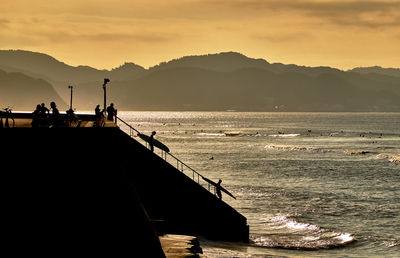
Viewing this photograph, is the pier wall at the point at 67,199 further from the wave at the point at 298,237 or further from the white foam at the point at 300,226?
the white foam at the point at 300,226

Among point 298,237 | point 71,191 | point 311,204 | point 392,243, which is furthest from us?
point 311,204

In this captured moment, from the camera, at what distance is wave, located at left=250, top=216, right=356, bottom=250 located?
37375 millimetres

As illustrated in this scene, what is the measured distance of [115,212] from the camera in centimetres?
2000

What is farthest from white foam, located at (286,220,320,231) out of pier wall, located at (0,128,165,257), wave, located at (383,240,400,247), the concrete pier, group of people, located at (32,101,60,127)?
pier wall, located at (0,128,165,257)

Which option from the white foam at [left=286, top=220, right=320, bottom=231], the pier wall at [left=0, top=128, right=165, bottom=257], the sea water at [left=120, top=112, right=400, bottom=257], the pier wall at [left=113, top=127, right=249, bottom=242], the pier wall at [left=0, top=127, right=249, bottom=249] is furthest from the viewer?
the white foam at [left=286, top=220, right=320, bottom=231]

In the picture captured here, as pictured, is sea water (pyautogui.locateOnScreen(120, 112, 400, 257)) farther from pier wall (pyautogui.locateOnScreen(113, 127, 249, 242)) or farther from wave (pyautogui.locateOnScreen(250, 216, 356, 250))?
pier wall (pyautogui.locateOnScreen(113, 127, 249, 242))

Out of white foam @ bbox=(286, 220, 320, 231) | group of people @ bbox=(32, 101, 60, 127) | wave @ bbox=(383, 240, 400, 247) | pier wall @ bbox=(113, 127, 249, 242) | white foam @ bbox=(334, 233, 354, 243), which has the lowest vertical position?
wave @ bbox=(383, 240, 400, 247)

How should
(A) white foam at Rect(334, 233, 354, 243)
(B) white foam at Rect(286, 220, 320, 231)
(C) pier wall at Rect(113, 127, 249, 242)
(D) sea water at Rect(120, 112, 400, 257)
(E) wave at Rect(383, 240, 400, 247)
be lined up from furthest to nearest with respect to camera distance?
(B) white foam at Rect(286, 220, 320, 231), (A) white foam at Rect(334, 233, 354, 243), (E) wave at Rect(383, 240, 400, 247), (D) sea water at Rect(120, 112, 400, 257), (C) pier wall at Rect(113, 127, 249, 242)

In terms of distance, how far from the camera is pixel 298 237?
40062 mm

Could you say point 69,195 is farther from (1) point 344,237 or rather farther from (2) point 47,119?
(1) point 344,237

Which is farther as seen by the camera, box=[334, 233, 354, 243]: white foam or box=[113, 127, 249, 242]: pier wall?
box=[334, 233, 354, 243]: white foam

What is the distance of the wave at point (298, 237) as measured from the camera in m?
37.4

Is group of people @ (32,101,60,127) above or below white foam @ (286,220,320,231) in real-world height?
above

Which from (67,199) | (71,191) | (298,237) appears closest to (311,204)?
(298,237)
